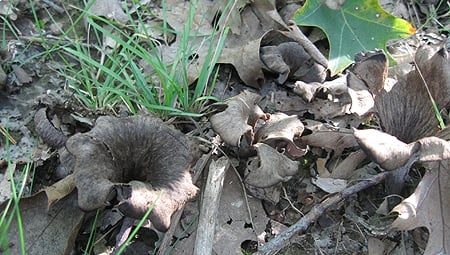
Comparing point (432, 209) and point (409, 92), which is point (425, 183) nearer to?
point (432, 209)

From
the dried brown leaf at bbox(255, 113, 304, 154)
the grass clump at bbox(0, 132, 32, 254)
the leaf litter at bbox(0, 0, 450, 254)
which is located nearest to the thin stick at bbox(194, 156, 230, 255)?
the leaf litter at bbox(0, 0, 450, 254)

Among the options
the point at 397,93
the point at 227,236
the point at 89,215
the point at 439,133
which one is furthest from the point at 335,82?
the point at 89,215

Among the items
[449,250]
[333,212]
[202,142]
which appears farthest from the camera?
[202,142]

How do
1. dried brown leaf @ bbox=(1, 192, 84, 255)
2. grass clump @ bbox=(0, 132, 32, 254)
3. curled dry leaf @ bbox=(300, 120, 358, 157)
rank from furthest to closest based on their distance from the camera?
curled dry leaf @ bbox=(300, 120, 358, 157)
dried brown leaf @ bbox=(1, 192, 84, 255)
grass clump @ bbox=(0, 132, 32, 254)

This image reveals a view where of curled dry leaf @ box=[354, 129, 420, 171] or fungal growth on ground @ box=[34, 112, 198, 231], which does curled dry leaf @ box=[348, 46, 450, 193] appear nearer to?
curled dry leaf @ box=[354, 129, 420, 171]

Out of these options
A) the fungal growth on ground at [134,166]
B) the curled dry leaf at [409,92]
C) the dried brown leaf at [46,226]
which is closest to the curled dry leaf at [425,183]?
the curled dry leaf at [409,92]

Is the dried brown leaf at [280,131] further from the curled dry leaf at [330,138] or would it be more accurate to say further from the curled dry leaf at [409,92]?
the curled dry leaf at [409,92]

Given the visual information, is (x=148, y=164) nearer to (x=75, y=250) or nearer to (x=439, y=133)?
(x=75, y=250)
